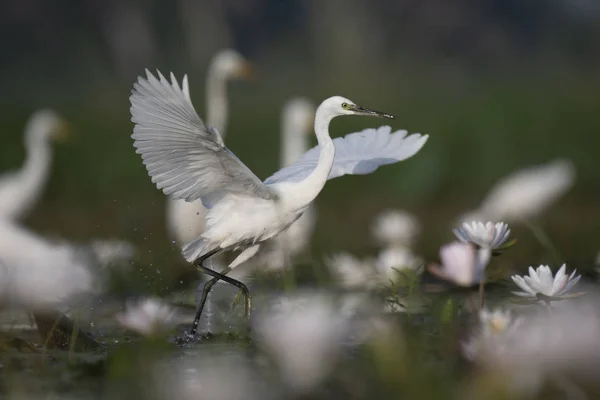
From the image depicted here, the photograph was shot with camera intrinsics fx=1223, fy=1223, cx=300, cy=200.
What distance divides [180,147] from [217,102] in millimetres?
3587

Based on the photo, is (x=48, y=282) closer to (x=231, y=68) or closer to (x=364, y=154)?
(x=364, y=154)

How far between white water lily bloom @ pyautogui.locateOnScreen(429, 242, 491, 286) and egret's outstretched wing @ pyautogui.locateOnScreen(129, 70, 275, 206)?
808 millimetres

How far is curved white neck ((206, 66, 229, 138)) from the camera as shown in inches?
292

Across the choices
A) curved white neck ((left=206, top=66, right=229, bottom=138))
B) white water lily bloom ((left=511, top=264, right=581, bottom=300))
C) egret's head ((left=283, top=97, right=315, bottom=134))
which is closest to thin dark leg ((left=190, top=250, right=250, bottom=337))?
white water lily bloom ((left=511, top=264, right=581, bottom=300))

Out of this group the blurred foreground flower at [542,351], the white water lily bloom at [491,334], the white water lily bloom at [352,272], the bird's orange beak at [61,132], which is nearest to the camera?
the blurred foreground flower at [542,351]

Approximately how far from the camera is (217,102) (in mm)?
7578

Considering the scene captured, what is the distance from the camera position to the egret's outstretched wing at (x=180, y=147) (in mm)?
3867

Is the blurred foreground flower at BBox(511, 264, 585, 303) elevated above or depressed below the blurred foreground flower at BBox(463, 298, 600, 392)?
above

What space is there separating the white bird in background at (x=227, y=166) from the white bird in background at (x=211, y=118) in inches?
45.0

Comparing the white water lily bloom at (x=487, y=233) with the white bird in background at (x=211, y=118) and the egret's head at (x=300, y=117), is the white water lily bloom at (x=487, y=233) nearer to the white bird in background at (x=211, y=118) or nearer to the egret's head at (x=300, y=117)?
the white bird in background at (x=211, y=118)

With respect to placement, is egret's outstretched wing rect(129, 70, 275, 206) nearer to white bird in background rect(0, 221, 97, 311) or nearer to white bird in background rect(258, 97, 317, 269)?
white bird in background rect(0, 221, 97, 311)

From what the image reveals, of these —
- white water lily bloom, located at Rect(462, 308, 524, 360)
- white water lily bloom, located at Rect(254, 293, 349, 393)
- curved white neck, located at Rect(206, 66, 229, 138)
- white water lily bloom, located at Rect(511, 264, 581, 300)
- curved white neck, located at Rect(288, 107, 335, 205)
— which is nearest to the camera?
white water lily bloom, located at Rect(254, 293, 349, 393)

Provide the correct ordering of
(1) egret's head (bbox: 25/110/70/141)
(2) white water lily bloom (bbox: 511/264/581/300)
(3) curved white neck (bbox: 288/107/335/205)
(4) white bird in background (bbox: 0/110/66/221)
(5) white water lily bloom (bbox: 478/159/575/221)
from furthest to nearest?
1. (1) egret's head (bbox: 25/110/70/141)
2. (5) white water lily bloom (bbox: 478/159/575/221)
3. (4) white bird in background (bbox: 0/110/66/221)
4. (3) curved white neck (bbox: 288/107/335/205)
5. (2) white water lily bloom (bbox: 511/264/581/300)

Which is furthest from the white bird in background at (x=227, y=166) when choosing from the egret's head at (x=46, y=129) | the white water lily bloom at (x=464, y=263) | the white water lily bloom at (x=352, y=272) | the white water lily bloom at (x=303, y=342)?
the egret's head at (x=46, y=129)
